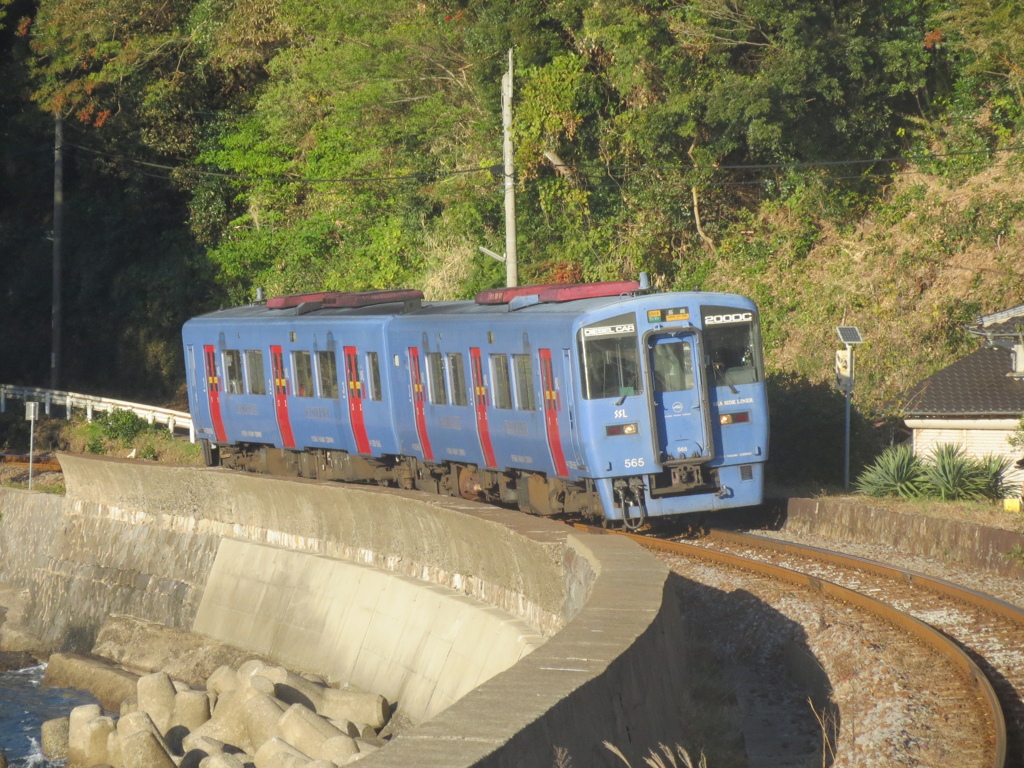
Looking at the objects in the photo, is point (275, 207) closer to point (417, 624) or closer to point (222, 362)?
point (222, 362)

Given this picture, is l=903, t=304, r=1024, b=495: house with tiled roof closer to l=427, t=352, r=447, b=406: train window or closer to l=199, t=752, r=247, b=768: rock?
l=427, t=352, r=447, b=406: train window

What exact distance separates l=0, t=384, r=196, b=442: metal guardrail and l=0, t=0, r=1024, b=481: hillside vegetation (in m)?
5.39

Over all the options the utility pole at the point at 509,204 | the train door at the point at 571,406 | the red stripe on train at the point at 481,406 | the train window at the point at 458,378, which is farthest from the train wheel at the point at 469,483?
the utility pole at the point at 509,204

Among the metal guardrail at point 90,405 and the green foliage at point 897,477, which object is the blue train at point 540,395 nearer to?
the green foliage at point 897,477

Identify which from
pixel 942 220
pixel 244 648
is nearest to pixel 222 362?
pixel 244 648

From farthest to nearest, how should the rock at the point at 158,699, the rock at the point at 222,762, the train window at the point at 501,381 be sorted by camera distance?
1. the train window at the point at 501,381
2. the rock at the point at 158,699
3. the rock at the point at 222,762

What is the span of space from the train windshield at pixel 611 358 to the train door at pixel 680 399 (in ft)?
0.99

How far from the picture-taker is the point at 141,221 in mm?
45031

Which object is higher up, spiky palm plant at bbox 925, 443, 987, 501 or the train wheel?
the train wheel

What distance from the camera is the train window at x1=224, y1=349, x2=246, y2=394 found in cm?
2403

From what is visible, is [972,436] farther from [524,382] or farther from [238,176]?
[238,176]

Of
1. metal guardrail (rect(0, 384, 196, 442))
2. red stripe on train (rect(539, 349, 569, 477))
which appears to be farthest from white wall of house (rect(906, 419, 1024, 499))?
metal guardrail (rect(0, 384, 196, 442))

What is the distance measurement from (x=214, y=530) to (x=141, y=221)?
27.7 metres

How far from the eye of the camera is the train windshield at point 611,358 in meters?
15.9
